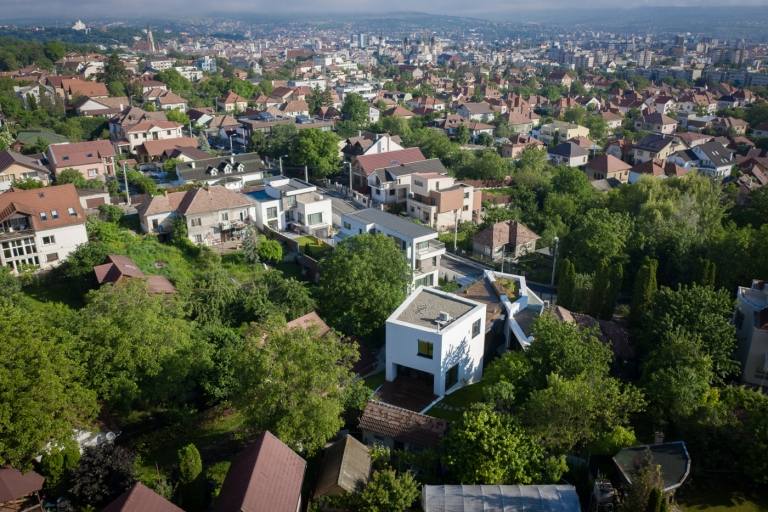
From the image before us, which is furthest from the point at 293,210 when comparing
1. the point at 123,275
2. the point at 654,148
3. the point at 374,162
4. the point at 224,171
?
the point at 654,148

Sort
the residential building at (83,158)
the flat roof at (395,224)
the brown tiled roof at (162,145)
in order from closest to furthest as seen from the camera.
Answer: the flat roof at (395,224) → the residential building at (83,158) → the brown tiled roof at (162,145)

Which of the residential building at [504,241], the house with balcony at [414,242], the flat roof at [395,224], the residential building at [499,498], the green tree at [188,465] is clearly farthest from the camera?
the residential building at [504,241]

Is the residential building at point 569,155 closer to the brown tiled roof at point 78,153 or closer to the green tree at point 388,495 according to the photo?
the brown tiled roof at point 78,153

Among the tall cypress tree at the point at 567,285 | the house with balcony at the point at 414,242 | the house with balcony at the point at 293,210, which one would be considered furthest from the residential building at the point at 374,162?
the tall cypress tree at the point at 567,285

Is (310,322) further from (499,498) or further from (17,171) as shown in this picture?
(17,171)

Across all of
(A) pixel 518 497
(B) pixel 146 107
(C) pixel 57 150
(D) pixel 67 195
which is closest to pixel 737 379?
(A) pixel 518 497

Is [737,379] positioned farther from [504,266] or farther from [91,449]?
[91,449]

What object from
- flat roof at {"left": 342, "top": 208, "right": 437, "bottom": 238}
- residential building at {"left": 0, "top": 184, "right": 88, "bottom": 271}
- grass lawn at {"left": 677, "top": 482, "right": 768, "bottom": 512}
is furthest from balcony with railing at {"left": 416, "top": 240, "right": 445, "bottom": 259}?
grass lawn at {"left": 677, "top": 482, "right": 768, "bottom": 512}
